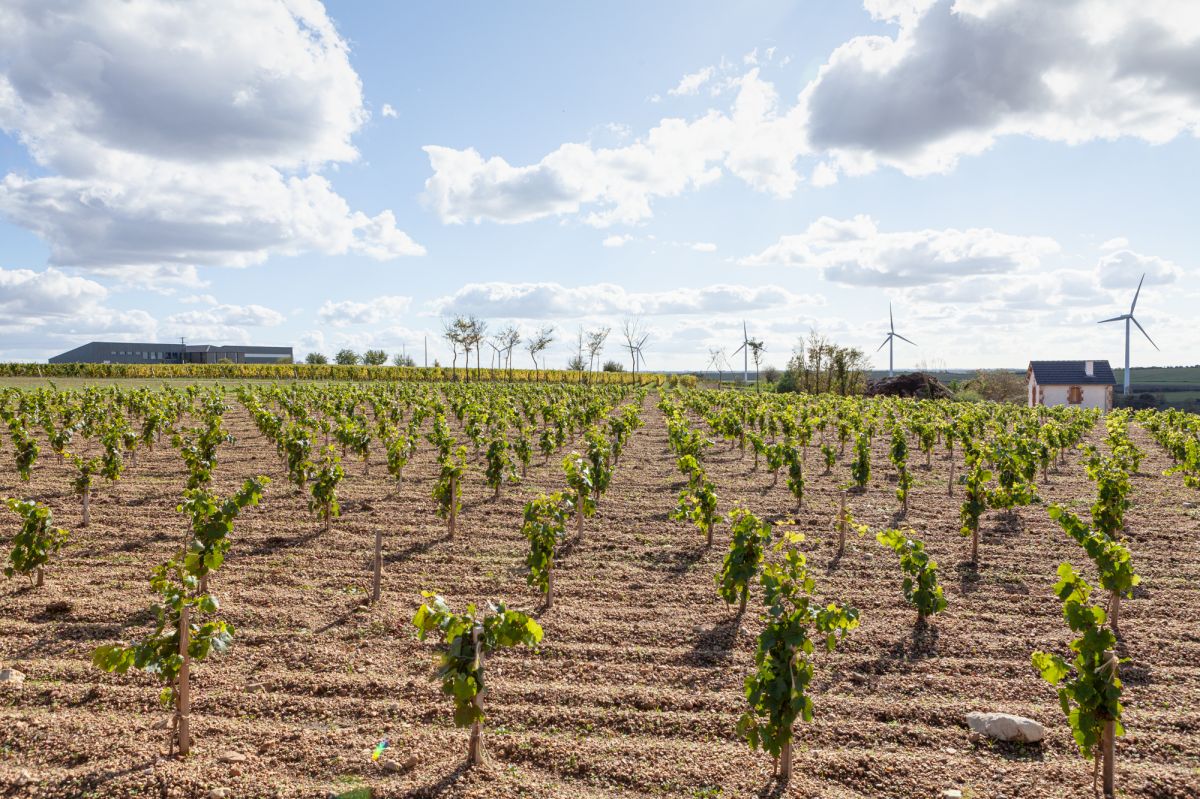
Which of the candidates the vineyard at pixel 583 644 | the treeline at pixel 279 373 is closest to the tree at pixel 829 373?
the treeline at pixel 279 373

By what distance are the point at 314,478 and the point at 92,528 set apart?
18.0 feet

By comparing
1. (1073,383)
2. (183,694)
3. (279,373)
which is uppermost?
(279,373)

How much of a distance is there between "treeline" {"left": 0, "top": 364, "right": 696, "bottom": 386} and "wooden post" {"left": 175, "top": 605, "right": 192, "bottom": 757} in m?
70.7

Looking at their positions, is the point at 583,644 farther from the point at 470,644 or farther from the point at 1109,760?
the point at 1109,760

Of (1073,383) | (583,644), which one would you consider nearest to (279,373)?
(1073,383)

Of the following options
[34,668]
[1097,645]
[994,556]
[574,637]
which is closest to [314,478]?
[34,668]

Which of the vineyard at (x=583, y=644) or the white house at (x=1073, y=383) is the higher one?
the white house at (x=1073, y=383)

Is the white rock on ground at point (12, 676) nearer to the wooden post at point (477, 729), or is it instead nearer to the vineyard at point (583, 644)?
the vineyard at point (583, 644)

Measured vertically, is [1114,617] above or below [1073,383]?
below

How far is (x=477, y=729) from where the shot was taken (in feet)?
19.4

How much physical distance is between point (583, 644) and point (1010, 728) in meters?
4.58

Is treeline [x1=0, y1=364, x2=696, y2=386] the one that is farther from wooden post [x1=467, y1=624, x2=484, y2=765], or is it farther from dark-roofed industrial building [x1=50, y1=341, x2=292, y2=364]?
wooden post [x1=467, y1=624, x2=484, y2=765]

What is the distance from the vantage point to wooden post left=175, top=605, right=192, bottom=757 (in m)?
5.94

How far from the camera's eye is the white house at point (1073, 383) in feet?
186
